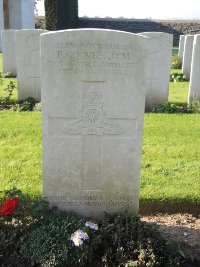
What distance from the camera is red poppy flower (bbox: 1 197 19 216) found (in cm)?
304

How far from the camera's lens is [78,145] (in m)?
3.27

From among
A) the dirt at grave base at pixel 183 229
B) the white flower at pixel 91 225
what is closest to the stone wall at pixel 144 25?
the dirt at grave base at pixel 183 229

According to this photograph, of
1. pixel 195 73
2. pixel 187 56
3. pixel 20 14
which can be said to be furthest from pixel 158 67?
pixel 20 14

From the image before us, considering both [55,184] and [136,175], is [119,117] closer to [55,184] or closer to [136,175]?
[136,175]

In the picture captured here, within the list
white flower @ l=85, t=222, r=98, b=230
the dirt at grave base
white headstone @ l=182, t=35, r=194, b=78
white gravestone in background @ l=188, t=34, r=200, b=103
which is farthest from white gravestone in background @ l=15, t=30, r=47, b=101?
white headstone @ l=182, t=35, r=194, b=78

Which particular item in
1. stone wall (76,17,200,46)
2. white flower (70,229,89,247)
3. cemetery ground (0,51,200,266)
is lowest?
cemetery ground (0,51,200,266)

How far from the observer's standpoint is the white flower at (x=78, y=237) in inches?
112

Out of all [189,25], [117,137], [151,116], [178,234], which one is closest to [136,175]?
[117,137]

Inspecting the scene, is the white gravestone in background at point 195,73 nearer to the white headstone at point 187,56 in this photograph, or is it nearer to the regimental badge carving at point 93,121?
the white headstone at point 187,56

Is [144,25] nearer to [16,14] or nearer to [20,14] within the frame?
[20,14]

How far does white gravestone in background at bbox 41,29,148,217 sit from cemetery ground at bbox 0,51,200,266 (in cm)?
56

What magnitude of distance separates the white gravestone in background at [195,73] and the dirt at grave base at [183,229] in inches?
181

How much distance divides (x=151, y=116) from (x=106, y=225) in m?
4.10

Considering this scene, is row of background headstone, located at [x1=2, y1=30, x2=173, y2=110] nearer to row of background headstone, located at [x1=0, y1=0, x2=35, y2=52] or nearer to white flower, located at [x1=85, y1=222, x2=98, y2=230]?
white flower, located at [x1=85, y1=222, x2=98, y2=230]
